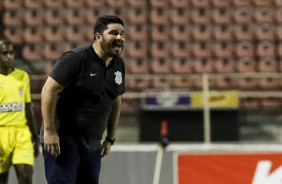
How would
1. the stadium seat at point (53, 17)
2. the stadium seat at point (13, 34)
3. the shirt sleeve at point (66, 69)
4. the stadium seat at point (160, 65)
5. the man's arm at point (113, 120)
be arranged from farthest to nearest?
the stadium seat at point (53, 17) → the stadium seat at point (13, 34) → the stadium seat at point (160, 65) → the man's arm at point (113, 120) → the shirt sleeve at point (66, 69)

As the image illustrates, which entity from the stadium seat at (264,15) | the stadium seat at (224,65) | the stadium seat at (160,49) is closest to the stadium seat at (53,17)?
the stadium seat at (160,49)

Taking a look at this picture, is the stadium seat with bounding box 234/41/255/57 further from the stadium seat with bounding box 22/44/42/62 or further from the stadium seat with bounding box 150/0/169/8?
the stadium seat with bounding box 22/44/42/62

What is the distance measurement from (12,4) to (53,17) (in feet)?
2.51

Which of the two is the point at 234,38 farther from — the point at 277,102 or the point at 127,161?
the point at 127,161

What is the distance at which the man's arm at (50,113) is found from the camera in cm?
322

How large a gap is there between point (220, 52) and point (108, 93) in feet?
25.6

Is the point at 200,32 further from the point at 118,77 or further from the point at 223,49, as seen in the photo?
the point at 118,77

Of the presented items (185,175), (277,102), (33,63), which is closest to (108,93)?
(185,175)

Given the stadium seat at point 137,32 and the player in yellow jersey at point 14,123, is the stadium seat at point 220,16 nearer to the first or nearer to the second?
the stadium seat at point 137,32

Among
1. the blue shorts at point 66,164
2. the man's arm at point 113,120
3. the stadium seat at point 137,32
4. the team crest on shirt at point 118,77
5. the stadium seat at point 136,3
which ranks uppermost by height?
the stadium seat at point 136,3

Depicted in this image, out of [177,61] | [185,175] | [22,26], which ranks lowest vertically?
[185,175]

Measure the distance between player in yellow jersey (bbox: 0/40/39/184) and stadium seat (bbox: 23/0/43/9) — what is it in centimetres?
677

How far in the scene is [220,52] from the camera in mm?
11055

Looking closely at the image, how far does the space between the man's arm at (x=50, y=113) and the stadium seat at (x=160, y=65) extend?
7616mm
